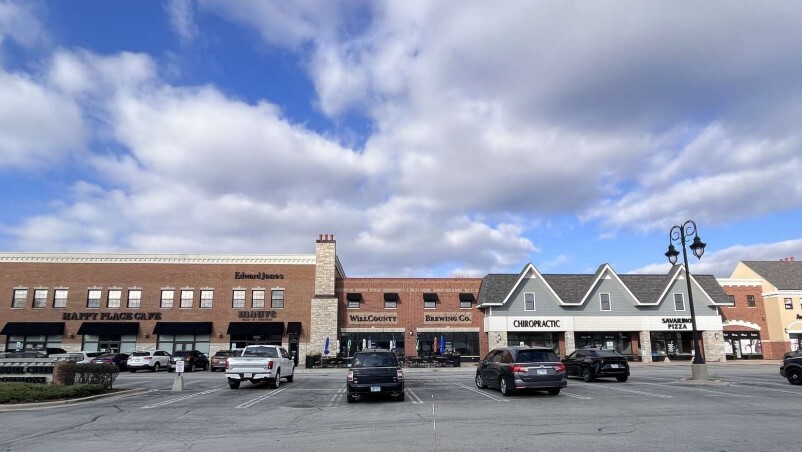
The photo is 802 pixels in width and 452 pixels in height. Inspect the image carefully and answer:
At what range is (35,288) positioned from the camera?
4425 centimetres

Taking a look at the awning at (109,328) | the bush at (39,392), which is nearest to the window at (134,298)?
the awning at (109,328)

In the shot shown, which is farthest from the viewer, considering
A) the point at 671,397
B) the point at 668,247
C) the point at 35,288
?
the point at 35,288

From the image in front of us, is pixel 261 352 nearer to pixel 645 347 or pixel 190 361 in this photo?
pixel 190 361

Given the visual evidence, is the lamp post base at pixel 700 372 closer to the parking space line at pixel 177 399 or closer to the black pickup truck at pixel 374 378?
the black pickup truck at pixel 374 378

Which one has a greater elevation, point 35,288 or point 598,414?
point 35,288

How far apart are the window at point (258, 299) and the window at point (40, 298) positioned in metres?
16.5

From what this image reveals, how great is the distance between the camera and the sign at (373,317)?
4609 centimetres

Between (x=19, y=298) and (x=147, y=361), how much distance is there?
A: 16.9 meters

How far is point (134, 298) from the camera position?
44625 mm

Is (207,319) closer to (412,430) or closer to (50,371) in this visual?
(50,371)

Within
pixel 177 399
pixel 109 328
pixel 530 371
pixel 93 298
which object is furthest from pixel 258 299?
pixel 530 371

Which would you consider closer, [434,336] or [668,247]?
[668,247]

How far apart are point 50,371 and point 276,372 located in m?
8.56

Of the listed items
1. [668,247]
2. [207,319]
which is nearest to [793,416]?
[668,247]
